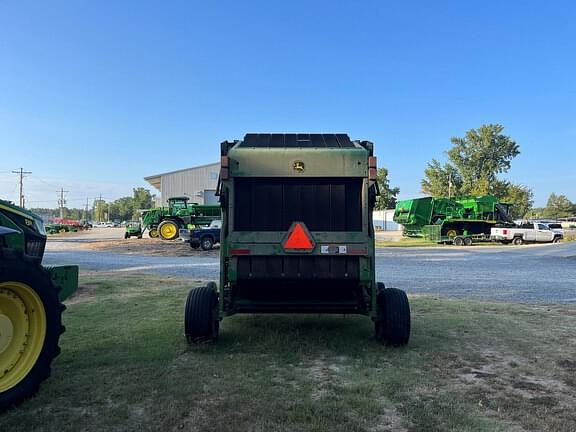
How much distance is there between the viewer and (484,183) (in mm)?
54156

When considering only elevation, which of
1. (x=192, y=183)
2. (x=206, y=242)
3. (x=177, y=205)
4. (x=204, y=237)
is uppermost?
(x=192, y=183)

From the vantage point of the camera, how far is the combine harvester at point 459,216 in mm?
33281

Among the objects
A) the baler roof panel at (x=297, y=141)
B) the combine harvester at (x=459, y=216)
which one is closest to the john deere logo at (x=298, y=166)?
the baler roof panel at (x=297, y=141)

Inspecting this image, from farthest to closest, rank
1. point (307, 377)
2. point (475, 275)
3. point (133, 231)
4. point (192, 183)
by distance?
point (192, 183) < point (133, 231) < point (475, 275) < point (307, 377)

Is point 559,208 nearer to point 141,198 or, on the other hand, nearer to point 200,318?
point 141,198

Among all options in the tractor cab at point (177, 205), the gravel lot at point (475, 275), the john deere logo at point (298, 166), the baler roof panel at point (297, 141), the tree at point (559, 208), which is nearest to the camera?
the john deere logo at point (298, 166)

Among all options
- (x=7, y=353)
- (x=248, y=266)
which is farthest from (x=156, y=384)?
(x=248, y=266)

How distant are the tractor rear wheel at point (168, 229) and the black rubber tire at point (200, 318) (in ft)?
89.6

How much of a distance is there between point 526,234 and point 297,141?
3219cm

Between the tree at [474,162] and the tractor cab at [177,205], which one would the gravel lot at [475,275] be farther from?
the tree at [474,162]

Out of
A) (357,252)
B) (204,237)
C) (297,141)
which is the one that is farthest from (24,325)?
(204,237)

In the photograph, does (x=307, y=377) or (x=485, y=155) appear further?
(x=485, y=155)

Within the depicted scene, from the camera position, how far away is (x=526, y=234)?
1305 inches

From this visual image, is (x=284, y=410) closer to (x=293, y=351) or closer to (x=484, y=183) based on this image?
(x=293, y=351)
